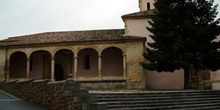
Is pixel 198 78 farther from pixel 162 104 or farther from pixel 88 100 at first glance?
pixel 88 100

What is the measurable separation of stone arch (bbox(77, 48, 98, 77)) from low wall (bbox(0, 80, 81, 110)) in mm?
11220

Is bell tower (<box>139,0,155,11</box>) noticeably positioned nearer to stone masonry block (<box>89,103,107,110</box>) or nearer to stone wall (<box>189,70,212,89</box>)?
stone wall (<box>189,70,212,89</box>)

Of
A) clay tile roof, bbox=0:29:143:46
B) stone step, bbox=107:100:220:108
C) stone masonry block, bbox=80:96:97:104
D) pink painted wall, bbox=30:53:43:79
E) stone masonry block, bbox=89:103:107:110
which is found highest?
clay tile roof, bbox=0:29:143:46

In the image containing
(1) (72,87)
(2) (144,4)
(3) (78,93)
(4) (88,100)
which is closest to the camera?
(4) (88,100)

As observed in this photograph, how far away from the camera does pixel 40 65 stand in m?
30.9

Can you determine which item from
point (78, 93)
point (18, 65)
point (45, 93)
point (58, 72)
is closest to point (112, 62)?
point (58, 72)

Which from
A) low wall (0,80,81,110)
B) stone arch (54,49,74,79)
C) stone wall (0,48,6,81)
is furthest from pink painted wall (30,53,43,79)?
low wall (0,80,81,110)

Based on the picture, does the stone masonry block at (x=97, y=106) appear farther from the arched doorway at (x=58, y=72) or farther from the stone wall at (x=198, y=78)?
the arched doorway at (x=58, y=72)

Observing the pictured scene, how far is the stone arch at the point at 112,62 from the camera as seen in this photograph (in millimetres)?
29031

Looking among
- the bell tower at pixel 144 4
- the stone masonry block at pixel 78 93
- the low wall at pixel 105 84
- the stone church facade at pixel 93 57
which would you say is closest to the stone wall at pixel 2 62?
the stone church facade at pixel 93 57

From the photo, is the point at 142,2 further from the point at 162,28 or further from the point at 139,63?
the point at 162,28

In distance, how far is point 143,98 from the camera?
1442cm

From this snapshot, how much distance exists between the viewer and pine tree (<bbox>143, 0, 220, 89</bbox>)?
20719mm

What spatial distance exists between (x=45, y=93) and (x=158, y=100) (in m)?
5.38
